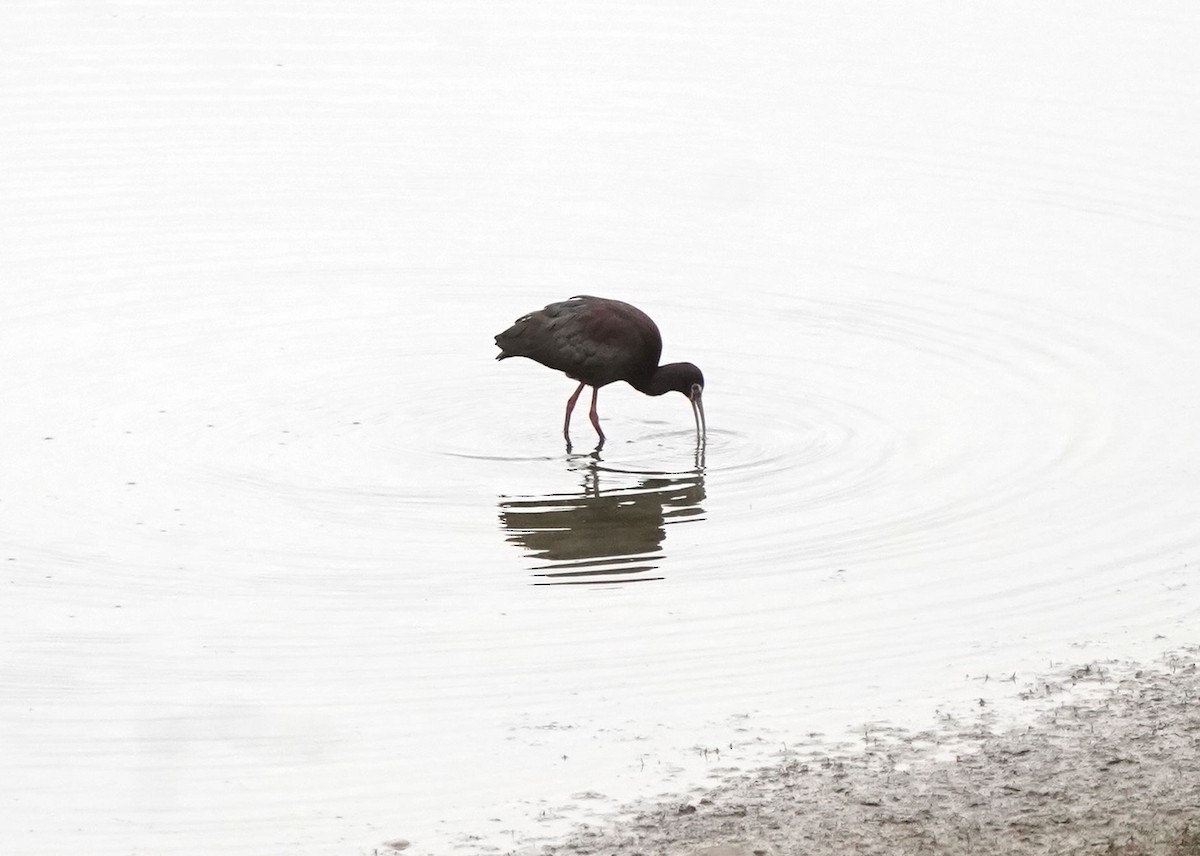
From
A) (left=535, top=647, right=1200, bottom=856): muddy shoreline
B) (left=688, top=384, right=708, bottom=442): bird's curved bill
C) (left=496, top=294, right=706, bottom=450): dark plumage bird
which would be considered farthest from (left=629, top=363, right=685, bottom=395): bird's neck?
(left=535, top=647, right=1200, bottom=856): muddy shoreline

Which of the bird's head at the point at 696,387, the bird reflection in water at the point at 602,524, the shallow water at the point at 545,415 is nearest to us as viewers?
the shallow water at the point at 545,415

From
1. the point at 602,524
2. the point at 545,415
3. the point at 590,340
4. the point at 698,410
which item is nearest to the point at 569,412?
the point at 545,415

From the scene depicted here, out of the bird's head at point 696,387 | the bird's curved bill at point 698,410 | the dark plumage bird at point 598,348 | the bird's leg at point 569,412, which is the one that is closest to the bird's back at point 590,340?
the dark plumage bird at point 598,348

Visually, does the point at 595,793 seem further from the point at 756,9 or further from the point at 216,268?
the point at 756,9

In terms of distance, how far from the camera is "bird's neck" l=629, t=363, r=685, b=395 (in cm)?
1403

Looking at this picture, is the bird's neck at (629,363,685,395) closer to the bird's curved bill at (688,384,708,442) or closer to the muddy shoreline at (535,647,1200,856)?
the bird's curved bill at (688,384,708,442)

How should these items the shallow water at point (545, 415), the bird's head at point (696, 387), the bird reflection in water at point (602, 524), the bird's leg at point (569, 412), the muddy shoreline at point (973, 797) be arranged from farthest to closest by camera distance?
the bird's leg at point (569, 412) → the bird's head at point (696, 387) → the bird reflection in water at point (602, 524) → the shallow water at point (545, 415) → the muddy shoreline at point (973, 797)

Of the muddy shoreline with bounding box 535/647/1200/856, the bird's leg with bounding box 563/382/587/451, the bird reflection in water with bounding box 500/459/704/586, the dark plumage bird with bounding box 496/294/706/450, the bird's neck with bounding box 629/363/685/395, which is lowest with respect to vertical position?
the muddy shoreline with bounding box 535/647/1200/856

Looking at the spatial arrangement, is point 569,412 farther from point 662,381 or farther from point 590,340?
point 662,381

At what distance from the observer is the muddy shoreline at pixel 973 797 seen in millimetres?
7543

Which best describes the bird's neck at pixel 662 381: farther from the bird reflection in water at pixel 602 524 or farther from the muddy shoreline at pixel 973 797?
the muddy shoreline at pixel 973 797

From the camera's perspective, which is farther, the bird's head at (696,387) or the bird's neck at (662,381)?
the bird's neck at (662,381)

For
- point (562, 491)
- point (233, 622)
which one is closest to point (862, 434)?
point (562, 491)

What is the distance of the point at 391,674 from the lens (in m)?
9.72
